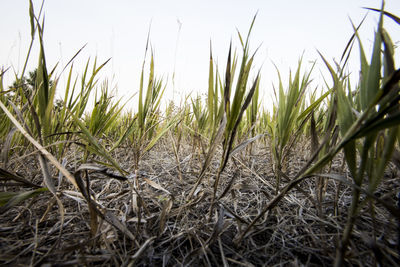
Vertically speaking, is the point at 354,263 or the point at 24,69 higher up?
the point at 24,69

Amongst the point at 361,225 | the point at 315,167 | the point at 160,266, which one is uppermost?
the point at 315,167

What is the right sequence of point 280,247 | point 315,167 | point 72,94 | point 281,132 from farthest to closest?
point 72,94
point 281,132
point 280,247
point 315,167

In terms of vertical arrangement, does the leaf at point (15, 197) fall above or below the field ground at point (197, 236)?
above

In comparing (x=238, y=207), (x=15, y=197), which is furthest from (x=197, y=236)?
(x=15, y=197)

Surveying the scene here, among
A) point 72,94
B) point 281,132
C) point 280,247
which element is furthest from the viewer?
point 72,94

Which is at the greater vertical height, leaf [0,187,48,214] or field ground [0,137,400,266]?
leaf [0,187,48,214]

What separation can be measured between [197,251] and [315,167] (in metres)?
0.29

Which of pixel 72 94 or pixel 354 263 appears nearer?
pixel 354 263

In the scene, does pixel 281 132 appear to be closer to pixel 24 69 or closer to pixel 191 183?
pixel 191 183

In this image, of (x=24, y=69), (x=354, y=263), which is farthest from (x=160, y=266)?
(x=24, y=69)

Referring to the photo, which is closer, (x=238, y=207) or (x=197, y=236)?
(x=197, y=236)

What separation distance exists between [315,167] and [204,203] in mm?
406

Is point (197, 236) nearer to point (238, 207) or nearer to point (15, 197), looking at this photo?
point (238, 207)

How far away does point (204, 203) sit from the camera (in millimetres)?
657
